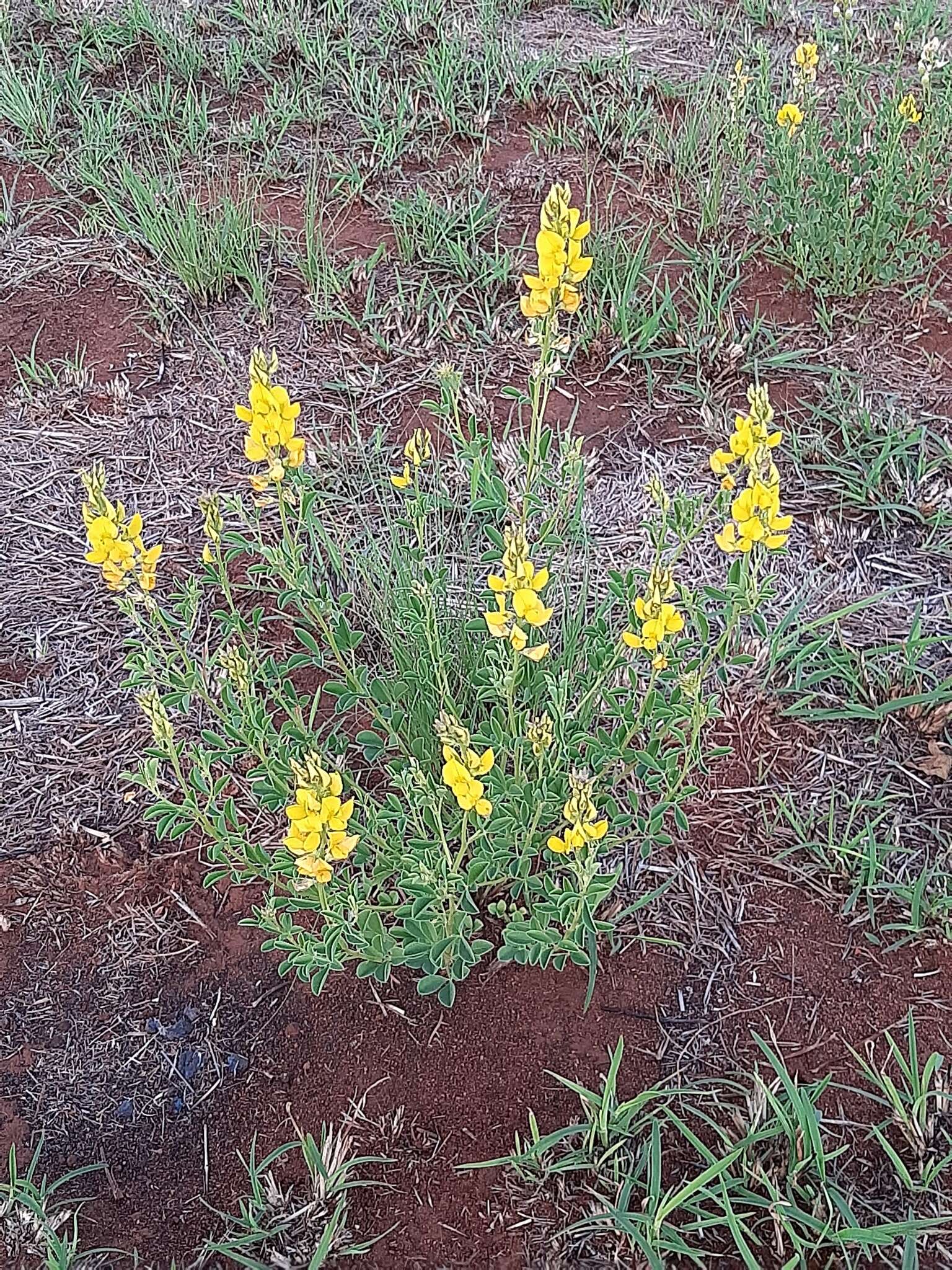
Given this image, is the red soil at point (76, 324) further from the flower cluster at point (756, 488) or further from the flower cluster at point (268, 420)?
the flower cluster at point (756, 488)

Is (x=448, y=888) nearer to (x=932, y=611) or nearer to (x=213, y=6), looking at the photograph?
(x=932, y=611)

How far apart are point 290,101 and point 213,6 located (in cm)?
102

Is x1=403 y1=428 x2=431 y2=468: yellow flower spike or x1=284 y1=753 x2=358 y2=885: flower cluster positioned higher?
x1=403 y1=428 x2=431 y2=468: yellow flower spike

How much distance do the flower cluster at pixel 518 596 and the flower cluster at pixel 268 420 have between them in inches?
15.6

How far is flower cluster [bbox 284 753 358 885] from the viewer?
4.36 feet

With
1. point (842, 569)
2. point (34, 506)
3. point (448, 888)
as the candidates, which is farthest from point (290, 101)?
point (448, 888)

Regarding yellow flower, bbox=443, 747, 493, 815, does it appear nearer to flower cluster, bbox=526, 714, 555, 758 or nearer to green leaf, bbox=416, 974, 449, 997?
flower cluster, bbox=526, 714, 555, 758

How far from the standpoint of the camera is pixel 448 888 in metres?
1.62

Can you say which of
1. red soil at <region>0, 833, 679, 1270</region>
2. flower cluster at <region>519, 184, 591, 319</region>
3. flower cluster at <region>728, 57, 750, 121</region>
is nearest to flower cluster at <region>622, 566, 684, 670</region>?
flower cluster at <region>519, 184, 591, 319</region>

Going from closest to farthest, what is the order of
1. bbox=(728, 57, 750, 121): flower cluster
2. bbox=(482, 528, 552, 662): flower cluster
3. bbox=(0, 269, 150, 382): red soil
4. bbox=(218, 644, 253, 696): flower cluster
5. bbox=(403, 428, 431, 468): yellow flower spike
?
bbox=(482, 528, 552, 662): flower cluster → bbox=(218, 644, 253, 696): flower cluster → bbox=(403, 428, 431, 468): yellow flower spike → bbox=(0, 269, 150, 382): red soil → bbox=(728, 57, 750, 121): flower cluster

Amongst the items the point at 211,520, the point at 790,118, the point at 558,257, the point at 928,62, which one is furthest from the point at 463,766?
the point at 928,62

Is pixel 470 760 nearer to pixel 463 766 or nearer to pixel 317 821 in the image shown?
pixel 463 766

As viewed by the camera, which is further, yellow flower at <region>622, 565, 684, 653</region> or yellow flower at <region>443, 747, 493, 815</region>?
yellow flower at <region>622, 565, 684, 653</region>

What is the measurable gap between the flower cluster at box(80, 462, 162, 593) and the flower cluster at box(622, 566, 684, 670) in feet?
2.51
